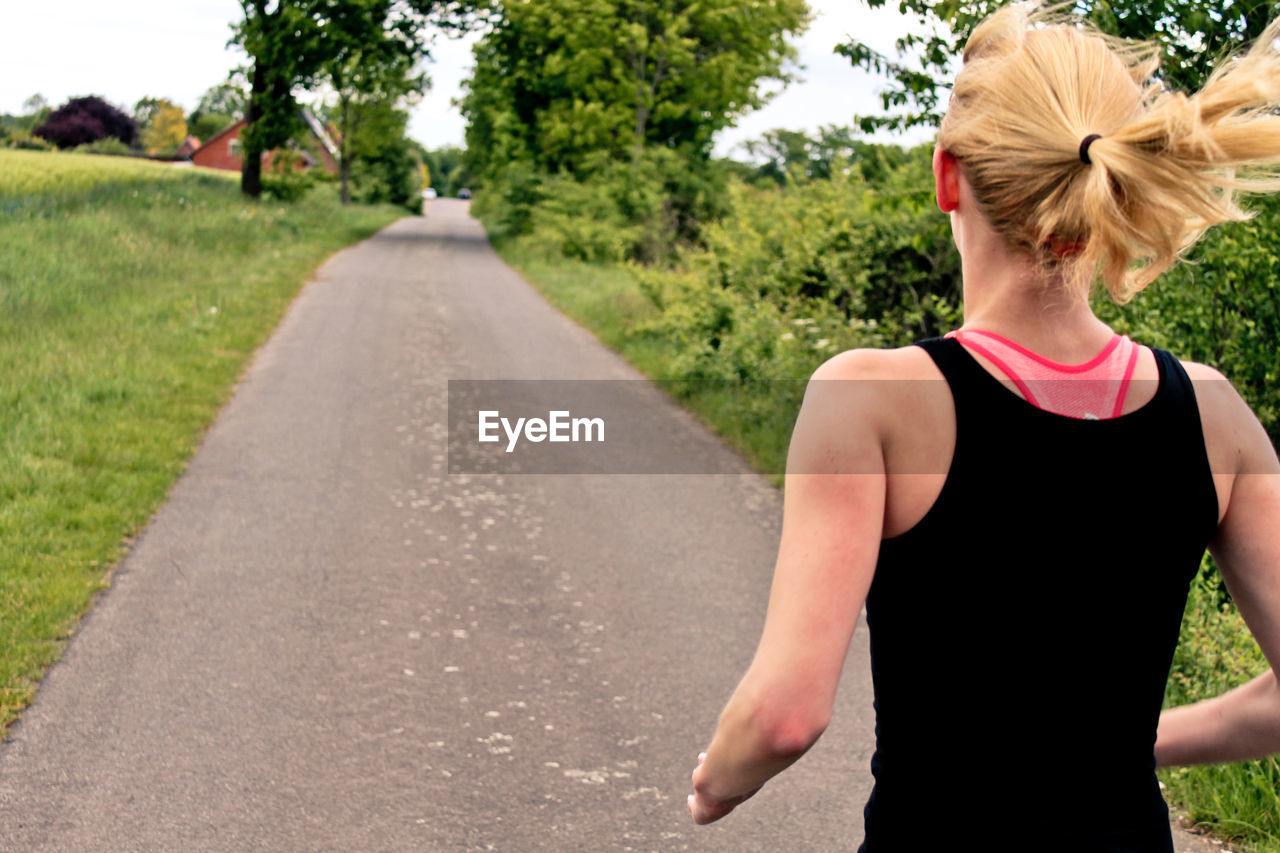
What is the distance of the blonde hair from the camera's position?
125 cm

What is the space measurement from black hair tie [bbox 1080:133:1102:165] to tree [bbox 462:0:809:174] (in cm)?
3017

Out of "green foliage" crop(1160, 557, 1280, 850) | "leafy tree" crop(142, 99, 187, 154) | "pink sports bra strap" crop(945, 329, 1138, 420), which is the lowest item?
"green foliage" crop(1160, 557, 1280, 850)

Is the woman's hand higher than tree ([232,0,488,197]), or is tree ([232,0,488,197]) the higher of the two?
tree ([232,0,488,197])

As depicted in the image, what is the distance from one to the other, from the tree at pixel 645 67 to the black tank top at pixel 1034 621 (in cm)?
3019

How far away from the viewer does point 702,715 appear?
4809 millimetres

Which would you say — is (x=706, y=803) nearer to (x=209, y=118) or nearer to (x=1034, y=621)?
(x=1034, y=621)

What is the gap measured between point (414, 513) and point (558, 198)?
24.4m

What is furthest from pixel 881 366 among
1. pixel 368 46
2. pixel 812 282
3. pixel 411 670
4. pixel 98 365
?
pixel 368 46

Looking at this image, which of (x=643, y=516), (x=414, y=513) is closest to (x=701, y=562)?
(x=643, y=516)

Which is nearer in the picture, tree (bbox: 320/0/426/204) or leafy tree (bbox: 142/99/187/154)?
tree (bbox: 320/0/426/204)

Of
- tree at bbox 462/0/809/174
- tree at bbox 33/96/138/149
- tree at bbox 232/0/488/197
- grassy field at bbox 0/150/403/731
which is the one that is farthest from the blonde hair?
tree at bbox 33/96/138/149

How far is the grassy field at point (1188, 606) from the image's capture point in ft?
12.8

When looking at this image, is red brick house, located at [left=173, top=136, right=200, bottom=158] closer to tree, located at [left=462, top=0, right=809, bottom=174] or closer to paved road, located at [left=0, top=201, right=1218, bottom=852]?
tree, located at [left=462, top=0, right=809, bottom=174]

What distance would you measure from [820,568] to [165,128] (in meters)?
142
